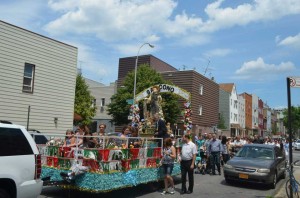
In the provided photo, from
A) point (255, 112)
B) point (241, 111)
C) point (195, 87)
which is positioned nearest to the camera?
point (195, 87)

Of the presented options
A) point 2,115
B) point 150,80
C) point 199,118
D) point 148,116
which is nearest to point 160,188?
point 148,116

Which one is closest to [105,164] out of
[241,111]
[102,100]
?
[102,100]

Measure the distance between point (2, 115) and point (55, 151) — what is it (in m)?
9.52

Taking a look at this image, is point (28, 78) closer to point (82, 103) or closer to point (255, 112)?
point (82, 103)

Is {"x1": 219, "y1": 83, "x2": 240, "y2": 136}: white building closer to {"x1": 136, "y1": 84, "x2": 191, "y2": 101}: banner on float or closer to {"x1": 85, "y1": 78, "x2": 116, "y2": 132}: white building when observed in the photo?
{"x1": 85, "y1": 78, "x2": 116, "y2": 132}: white building

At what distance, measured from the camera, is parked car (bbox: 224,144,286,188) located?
12.3 meters

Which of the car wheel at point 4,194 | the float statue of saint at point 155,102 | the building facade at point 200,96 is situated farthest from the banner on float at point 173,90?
the building facade at point 200,96

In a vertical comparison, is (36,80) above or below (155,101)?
above

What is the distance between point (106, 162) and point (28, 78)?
39.8 ft

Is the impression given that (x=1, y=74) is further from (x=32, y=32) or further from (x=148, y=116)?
(x=148, y=116)

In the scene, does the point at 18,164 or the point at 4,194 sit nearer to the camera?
the point at 4,194

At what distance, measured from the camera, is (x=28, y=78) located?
19.2 m

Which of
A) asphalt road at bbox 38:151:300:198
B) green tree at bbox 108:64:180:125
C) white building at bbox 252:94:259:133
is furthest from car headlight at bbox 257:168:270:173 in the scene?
white building at bbox 252:94:259:133

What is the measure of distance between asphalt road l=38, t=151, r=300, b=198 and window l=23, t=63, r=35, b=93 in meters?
9.81
